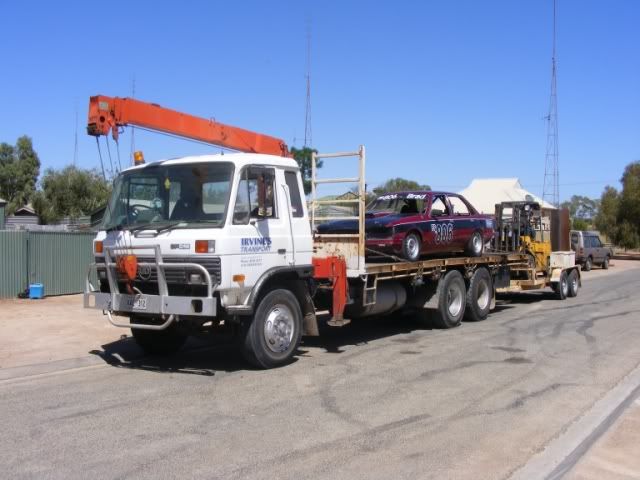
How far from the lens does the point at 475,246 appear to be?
44.2 feet

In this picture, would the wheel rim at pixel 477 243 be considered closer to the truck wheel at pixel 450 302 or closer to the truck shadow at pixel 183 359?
the truck wheel at pixel 450 302

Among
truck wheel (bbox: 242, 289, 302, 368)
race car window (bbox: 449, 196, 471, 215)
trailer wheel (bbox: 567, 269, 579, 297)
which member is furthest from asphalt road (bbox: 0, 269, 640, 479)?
trailer wheel (bbox: 567, 269, 579, 297)

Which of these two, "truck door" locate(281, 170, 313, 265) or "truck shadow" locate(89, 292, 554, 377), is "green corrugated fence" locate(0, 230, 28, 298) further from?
"truck door" locate(281, 170, 313, 265)

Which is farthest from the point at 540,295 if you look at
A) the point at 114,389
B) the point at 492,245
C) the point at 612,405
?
the point at 114,389

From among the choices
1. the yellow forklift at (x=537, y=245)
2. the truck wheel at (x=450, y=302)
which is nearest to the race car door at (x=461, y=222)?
the truck wheel at (x=450, y=302)

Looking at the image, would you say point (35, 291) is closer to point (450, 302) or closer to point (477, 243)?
point (450, 302)

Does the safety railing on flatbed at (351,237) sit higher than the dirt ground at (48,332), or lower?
higher

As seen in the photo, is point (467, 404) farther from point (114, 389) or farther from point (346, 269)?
point (114, 389)

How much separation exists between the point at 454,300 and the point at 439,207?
1.90 m

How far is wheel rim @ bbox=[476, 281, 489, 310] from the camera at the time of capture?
44.2ft

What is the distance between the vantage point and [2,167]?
178ft

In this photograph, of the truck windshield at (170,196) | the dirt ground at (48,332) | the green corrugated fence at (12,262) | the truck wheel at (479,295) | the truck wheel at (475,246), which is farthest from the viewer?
the green corrugated fence at (12,262)

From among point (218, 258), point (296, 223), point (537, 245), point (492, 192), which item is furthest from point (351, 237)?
point (492, 192)

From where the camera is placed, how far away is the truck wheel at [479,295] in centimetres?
1301
